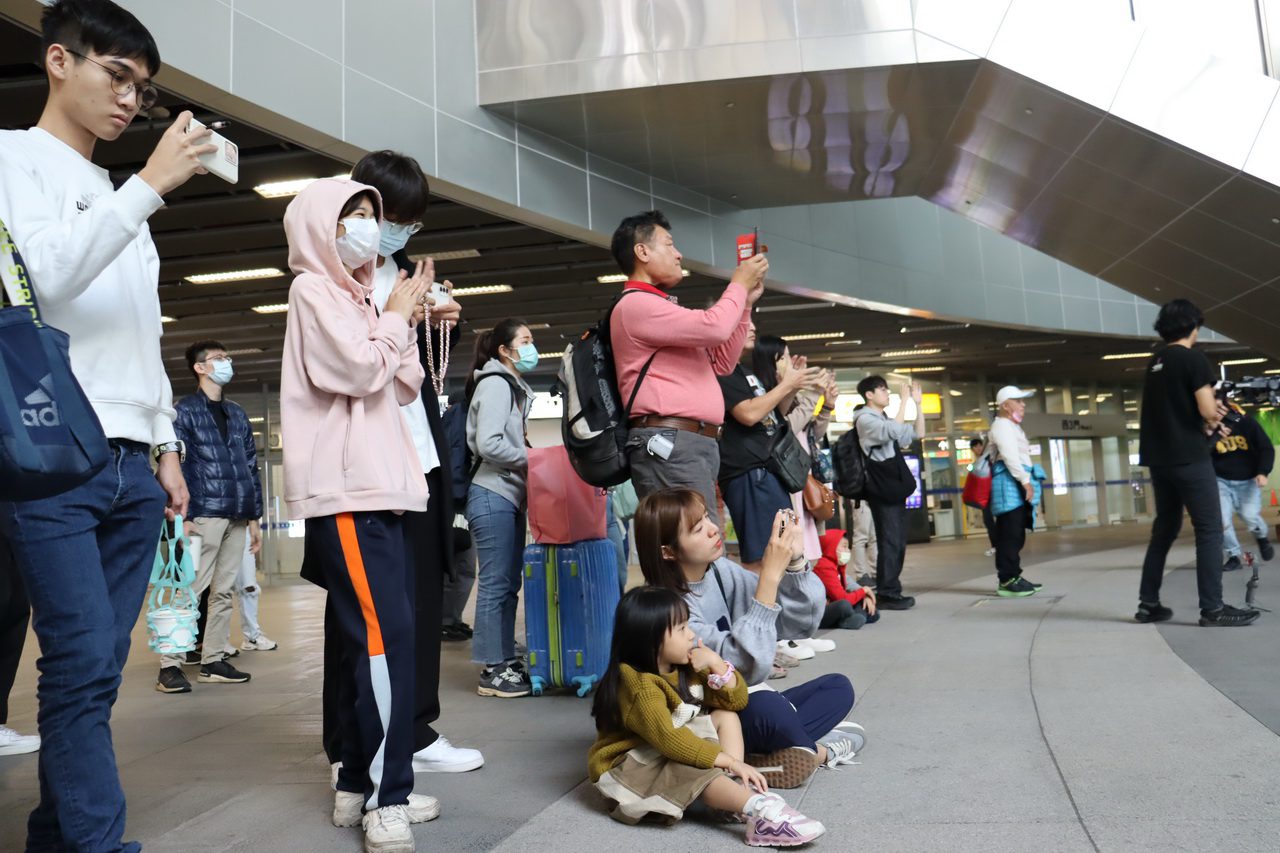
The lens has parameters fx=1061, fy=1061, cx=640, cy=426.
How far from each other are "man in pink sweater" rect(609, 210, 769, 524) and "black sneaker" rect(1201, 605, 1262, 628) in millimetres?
3581

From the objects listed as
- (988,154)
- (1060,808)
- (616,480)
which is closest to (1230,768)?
(1060,808)

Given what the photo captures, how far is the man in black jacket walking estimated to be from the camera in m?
9.61

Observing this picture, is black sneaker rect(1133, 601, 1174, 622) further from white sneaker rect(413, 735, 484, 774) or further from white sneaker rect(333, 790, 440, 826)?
white sneaker rect(333, 790, 440, 826)

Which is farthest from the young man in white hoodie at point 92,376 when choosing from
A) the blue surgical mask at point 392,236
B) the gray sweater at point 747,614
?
the gray sweater at point 747,614

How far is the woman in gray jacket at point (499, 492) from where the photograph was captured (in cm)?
507

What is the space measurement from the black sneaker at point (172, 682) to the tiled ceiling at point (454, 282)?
3.87 m

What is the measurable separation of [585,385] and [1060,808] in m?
2.25

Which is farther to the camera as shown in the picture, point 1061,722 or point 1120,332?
point 1120,332

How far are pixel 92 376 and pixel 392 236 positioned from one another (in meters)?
1.17

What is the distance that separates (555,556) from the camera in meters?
4.93

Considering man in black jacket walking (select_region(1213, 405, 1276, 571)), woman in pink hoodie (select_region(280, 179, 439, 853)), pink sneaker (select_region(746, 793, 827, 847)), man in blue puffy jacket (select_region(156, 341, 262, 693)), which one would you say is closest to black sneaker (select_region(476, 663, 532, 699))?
man in blue puffy jacket (select_region(156, 341, 262, 693))

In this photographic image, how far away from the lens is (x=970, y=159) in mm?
10938

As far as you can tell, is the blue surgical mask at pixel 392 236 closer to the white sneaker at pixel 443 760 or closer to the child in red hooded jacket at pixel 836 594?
the white sneaker at pixel 443 760

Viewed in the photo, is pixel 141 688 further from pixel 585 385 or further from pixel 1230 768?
pixel 1230 768
